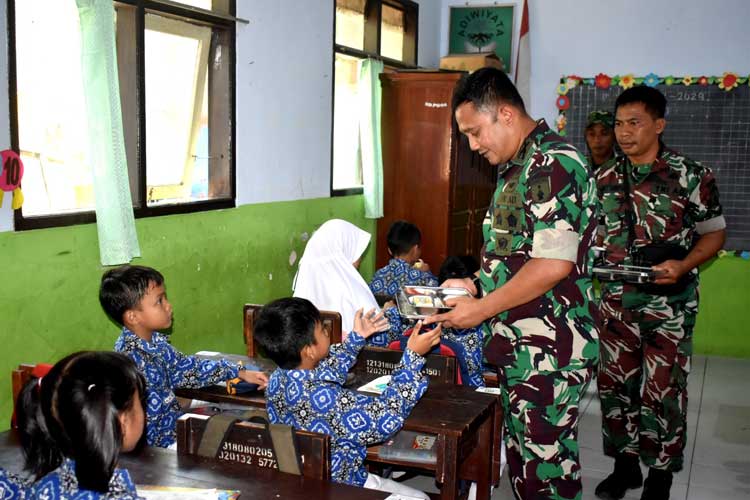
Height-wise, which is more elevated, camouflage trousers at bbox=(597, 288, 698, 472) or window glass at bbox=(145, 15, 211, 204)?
window glass at bbox=(145, 15, 211, 204)

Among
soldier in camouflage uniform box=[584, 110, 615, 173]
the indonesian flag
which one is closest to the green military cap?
soldier in camouflage uniform box=[584, 110, 615, 173]

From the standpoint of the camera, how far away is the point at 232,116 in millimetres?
4445

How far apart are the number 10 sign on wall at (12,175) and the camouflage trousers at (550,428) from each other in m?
2.03

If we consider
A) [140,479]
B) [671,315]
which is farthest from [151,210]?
[671,315]

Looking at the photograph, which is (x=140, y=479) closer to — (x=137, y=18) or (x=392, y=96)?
(x=137, y=18)

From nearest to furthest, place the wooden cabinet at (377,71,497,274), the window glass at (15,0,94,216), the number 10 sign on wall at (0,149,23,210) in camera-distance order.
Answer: the number 10 sign on wall at (0,149,23,210) → the window glass at (15,0,94,216) → the wooden cabinet at (377,71,497,274)

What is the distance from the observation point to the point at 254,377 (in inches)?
A: 113

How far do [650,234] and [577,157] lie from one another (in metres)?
1.28

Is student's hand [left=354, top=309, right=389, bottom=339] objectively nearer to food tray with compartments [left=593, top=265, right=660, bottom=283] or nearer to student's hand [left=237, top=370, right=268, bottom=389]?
student's hand [left=237, top=370, right=268, bottom=389]

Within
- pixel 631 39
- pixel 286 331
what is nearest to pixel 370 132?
pixel 631 39

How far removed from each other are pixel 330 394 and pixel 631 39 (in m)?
5.29

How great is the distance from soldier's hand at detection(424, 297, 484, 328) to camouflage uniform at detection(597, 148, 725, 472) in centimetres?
129

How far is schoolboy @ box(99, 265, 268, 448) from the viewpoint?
269 centimetres

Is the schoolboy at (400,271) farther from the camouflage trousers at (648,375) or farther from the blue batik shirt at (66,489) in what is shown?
the blue batik shirt at (66,489)
